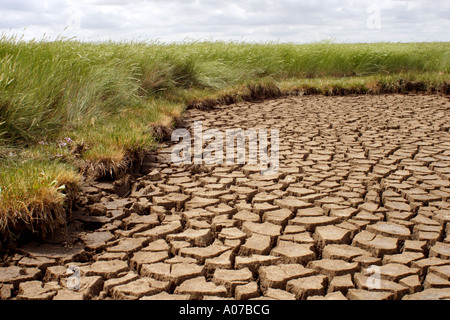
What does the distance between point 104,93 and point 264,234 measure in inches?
167

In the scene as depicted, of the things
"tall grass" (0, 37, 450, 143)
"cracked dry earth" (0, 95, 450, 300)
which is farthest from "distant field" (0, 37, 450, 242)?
"cracked dry earth" (0, 95, 450, 300)

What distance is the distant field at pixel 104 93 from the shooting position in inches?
122

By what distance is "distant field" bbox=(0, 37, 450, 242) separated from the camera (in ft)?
10.1

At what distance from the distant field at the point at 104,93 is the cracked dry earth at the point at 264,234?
11.8 inches

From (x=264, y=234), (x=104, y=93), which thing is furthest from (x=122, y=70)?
(x=264, y=234)

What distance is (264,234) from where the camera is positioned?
118 inches

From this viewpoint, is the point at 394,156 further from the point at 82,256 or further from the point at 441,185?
the point at 82,256

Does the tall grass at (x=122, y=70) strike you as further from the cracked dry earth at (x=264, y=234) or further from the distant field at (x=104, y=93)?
the cracked dry earth at (x=264, y=234)

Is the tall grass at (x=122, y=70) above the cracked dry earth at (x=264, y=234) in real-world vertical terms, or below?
above

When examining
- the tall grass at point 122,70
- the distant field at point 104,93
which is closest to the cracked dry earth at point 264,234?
the distant field at point 104,93
